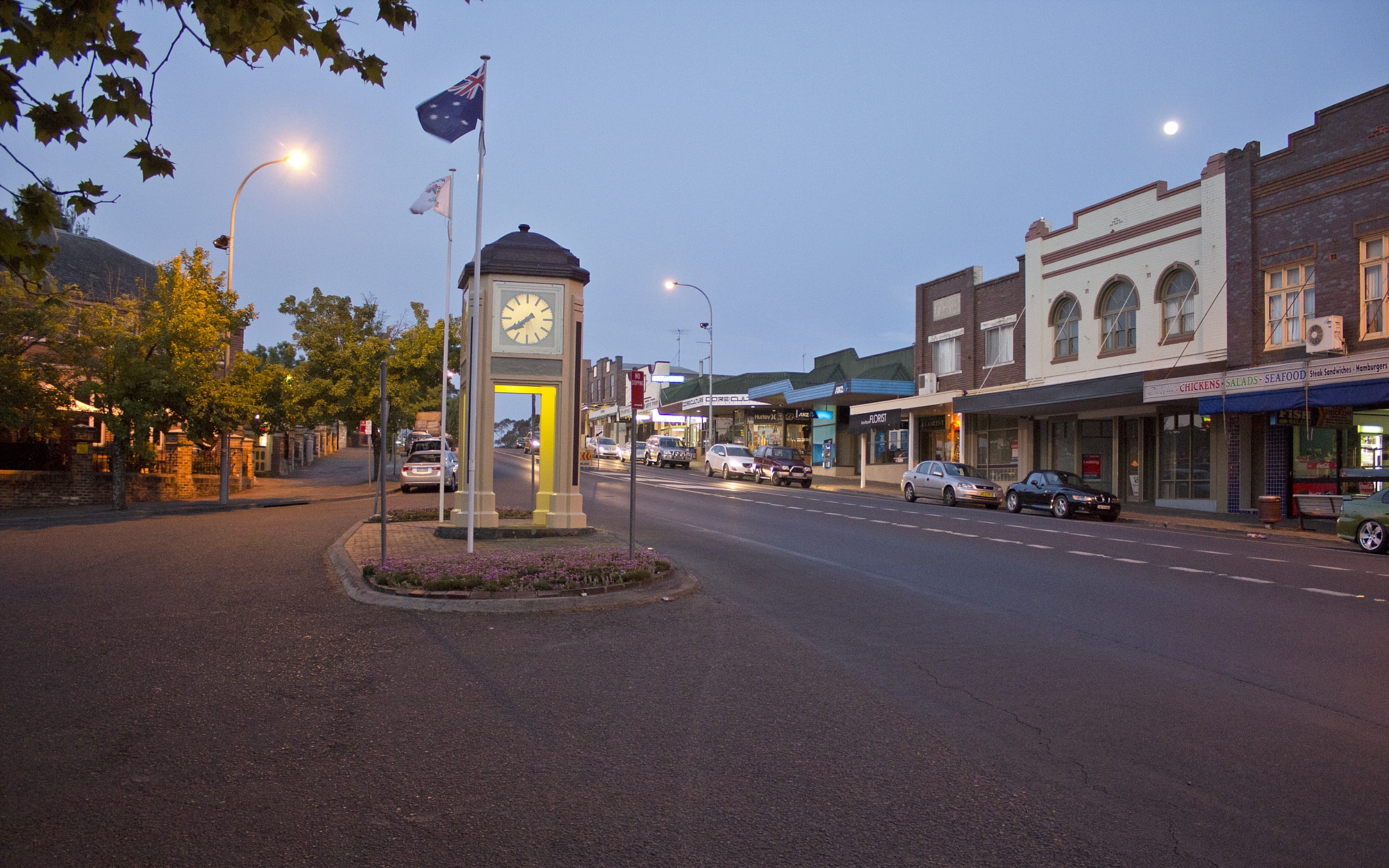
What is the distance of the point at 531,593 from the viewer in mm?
9656

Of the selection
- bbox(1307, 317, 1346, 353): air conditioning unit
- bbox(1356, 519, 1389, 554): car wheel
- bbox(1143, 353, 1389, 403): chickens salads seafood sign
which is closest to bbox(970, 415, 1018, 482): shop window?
bbox(1143, 353, 1389, 403): chickens salads seafood sign

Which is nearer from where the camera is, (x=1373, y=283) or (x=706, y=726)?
(x=706, y=726)

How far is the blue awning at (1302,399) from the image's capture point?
1959cm

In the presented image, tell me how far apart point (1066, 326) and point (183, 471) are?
29267 millimetres

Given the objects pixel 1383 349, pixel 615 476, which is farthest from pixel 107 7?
pixel 615 476

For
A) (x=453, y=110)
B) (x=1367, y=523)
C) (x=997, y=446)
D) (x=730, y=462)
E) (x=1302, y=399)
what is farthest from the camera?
(x=730, y=462)

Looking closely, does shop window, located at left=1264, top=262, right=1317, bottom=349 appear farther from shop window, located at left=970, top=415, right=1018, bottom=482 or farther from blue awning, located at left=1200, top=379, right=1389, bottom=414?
shop window, located at left=970, top=415, right=1018, bottom=482

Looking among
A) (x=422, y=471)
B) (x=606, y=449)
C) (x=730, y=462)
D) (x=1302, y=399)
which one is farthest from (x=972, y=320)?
(x=606, y=449)

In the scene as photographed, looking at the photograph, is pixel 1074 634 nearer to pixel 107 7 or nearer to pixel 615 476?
pixel 107 7

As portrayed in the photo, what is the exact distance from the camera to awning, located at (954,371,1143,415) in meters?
25.5

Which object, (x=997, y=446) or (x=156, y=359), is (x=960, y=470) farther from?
(x=156, y=359)

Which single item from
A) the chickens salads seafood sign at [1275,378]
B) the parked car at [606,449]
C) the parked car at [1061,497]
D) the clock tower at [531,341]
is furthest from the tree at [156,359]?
the parked car at [606,449]

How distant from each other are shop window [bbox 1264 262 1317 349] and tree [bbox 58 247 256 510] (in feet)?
88.3

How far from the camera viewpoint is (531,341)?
49.8 feet
